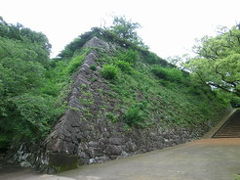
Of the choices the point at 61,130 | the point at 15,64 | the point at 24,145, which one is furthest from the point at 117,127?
the point at 15,64

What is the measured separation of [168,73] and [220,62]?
4.85 m

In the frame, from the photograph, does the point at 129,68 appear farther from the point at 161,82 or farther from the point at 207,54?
the point at 207,54

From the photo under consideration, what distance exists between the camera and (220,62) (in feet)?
40.8

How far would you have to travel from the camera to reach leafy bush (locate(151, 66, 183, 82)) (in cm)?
1650

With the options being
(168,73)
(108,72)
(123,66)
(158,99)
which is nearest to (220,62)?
(158,99)

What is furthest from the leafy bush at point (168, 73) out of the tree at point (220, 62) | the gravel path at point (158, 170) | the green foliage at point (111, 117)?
the gravel path at point (158, 170)

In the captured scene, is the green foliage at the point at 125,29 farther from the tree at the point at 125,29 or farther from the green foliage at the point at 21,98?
the green foliage at the point at 21,98

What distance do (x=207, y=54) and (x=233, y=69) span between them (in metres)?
2.83

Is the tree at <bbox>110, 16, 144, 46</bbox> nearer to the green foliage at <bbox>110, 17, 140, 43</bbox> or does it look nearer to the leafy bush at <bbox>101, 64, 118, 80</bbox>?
the green foliage at <bbox>110, 17, 140, 43</bbox>

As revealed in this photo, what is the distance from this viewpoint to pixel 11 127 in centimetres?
671

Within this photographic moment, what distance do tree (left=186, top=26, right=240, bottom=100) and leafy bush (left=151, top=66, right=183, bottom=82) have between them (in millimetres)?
1756

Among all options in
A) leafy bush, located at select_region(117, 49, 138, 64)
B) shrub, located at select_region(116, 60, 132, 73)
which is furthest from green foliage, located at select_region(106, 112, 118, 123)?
leafy bush, located at select_region(117, 49, 138, 64)

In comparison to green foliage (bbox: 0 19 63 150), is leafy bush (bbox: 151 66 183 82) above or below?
above

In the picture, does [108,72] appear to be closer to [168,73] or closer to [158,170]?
[158,170]
